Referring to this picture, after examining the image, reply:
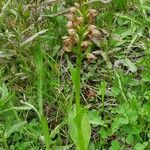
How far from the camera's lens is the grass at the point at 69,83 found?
177 cm

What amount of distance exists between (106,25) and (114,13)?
12cm

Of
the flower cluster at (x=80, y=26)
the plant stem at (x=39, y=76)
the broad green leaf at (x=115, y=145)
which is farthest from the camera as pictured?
the plant stem at (x=39, y=76)

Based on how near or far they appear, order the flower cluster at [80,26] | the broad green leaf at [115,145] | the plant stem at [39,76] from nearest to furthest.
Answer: the flower cluster at [80,26] → the broad green leaf at [115,145] → the plant stem at [39,76]

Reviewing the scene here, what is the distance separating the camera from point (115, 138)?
185cm

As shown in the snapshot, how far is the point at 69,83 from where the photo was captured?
6.84 feet

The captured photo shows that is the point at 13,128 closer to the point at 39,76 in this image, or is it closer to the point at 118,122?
the point at 39,76

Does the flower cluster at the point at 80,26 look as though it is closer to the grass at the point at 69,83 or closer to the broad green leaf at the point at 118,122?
the grass at the point at 69,83

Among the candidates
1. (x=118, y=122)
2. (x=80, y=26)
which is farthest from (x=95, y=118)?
(x=80, y=26)

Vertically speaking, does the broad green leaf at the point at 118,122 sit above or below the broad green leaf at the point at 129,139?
above

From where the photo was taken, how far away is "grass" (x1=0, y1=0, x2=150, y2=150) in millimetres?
1773

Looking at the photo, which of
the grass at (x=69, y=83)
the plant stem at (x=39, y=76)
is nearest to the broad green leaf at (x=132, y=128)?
the grass at (x=69, y=83)

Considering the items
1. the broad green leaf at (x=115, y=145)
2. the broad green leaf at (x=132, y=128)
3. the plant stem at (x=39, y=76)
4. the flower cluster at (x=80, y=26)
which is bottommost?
the broad green leaf at (x=115, y=145)

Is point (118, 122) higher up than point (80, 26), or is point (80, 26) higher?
point (80, 26)

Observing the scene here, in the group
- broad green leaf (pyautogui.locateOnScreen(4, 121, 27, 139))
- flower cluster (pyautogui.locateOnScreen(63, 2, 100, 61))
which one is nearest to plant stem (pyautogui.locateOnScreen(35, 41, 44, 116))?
broad green leaf (pyautogui.locateOnScreen(4, 121, 27, 139))
